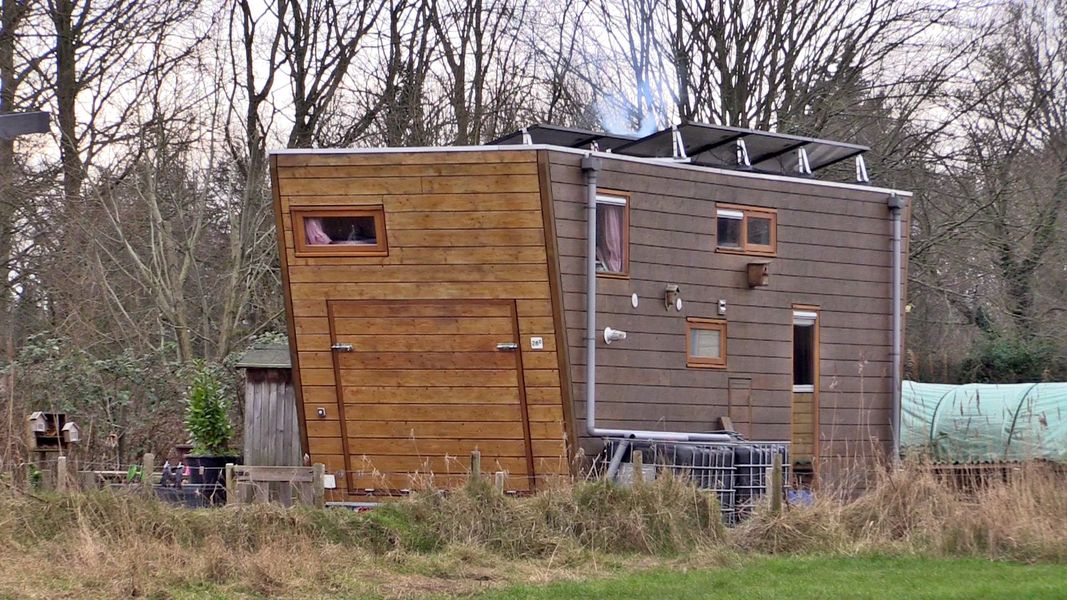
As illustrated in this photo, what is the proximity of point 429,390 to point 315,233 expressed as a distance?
1.97 m

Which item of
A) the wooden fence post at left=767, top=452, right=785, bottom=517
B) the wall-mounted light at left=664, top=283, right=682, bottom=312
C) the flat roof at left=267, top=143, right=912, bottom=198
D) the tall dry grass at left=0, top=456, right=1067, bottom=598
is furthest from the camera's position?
the wall-mounted light at left=664, top=283, right=682, bottom=312

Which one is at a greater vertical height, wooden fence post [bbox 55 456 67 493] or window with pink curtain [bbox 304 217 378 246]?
window with pink curtain [bbox 304 217 378 246]

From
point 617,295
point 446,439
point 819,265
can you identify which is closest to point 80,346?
point 446,439

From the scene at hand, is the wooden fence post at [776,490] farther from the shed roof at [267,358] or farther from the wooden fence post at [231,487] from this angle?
the shed roof at [267,358]

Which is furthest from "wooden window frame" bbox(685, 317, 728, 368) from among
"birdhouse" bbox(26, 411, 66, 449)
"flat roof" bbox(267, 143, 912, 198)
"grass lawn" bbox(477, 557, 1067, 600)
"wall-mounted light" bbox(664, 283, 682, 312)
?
"birdhouse" bbox(26, 411, 66, 449)

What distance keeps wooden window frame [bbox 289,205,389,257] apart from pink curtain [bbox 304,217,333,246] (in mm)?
30

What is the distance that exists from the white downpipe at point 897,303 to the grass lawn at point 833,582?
5.02 m

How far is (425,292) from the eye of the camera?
12273 millimetres

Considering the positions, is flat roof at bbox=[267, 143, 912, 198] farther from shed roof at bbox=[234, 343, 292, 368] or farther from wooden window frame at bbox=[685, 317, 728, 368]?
shed roof at bbox=[234, 343, 292, 368]

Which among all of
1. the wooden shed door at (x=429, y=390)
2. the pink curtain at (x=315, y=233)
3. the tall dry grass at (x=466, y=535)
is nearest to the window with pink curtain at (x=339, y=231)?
the pink curtain at (x=315, y=233)

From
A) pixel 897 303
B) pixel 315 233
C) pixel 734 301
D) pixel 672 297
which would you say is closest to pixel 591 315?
pixel 672 297

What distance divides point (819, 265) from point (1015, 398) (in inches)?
176

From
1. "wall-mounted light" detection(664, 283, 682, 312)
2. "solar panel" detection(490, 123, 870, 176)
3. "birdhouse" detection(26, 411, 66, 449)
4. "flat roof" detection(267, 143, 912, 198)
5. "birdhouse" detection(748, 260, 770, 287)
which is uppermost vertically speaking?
"solar panel" detection(490, 123, 870, 176)

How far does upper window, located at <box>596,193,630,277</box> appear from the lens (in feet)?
40.8
